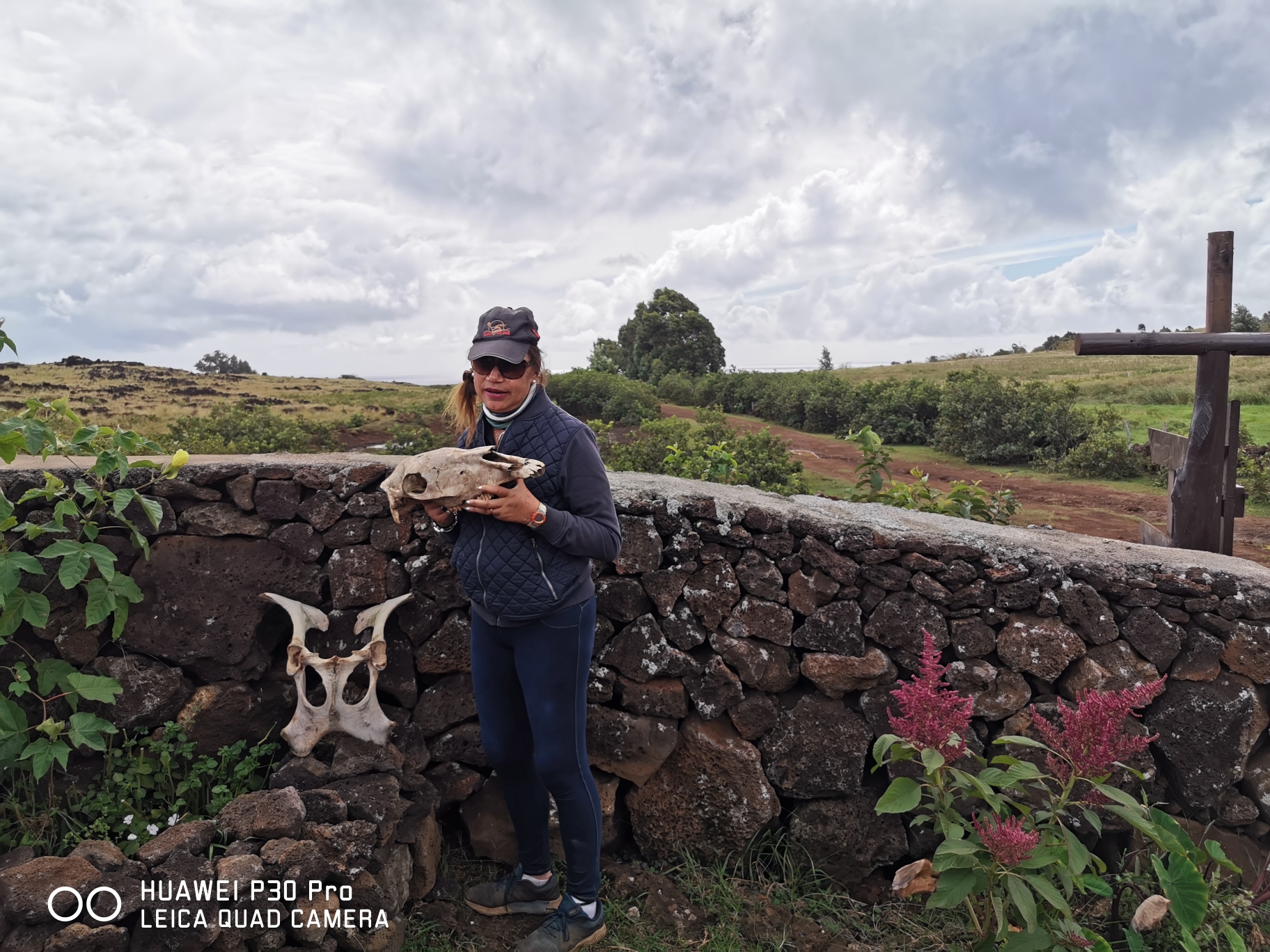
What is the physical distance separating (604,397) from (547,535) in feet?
46.3

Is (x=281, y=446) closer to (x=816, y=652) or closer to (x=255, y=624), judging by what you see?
(x=255, y=624)

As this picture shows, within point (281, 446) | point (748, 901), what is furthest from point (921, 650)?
point (281, 446)

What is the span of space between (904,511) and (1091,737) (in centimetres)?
213

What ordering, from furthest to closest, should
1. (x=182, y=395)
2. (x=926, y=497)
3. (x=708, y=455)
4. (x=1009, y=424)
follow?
(x=182, y=395)
(x=1009, y=424)
(x=708, y=455)
(x=926, y=497)

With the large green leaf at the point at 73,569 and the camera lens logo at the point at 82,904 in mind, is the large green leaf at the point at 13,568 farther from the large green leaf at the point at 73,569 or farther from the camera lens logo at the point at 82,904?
the camera lens logo at the point at 82,904

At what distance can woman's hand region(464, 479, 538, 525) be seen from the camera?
2482 millimetres

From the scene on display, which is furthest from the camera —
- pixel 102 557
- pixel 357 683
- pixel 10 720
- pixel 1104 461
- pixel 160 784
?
pixel 1104 461

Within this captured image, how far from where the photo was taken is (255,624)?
3.53 m

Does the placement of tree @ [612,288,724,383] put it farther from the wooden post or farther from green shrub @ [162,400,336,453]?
the wooden post

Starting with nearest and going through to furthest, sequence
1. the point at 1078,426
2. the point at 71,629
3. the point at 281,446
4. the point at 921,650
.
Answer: the point at 71,629, the point at 921,650, the point at 281,446, the point at 1078,426

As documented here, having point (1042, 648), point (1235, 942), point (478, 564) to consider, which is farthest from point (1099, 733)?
point (478, 564)

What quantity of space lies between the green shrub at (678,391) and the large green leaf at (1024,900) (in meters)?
21.2

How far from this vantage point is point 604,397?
1655 cm

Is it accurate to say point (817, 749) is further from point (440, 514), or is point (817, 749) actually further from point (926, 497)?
point (926, 497)
